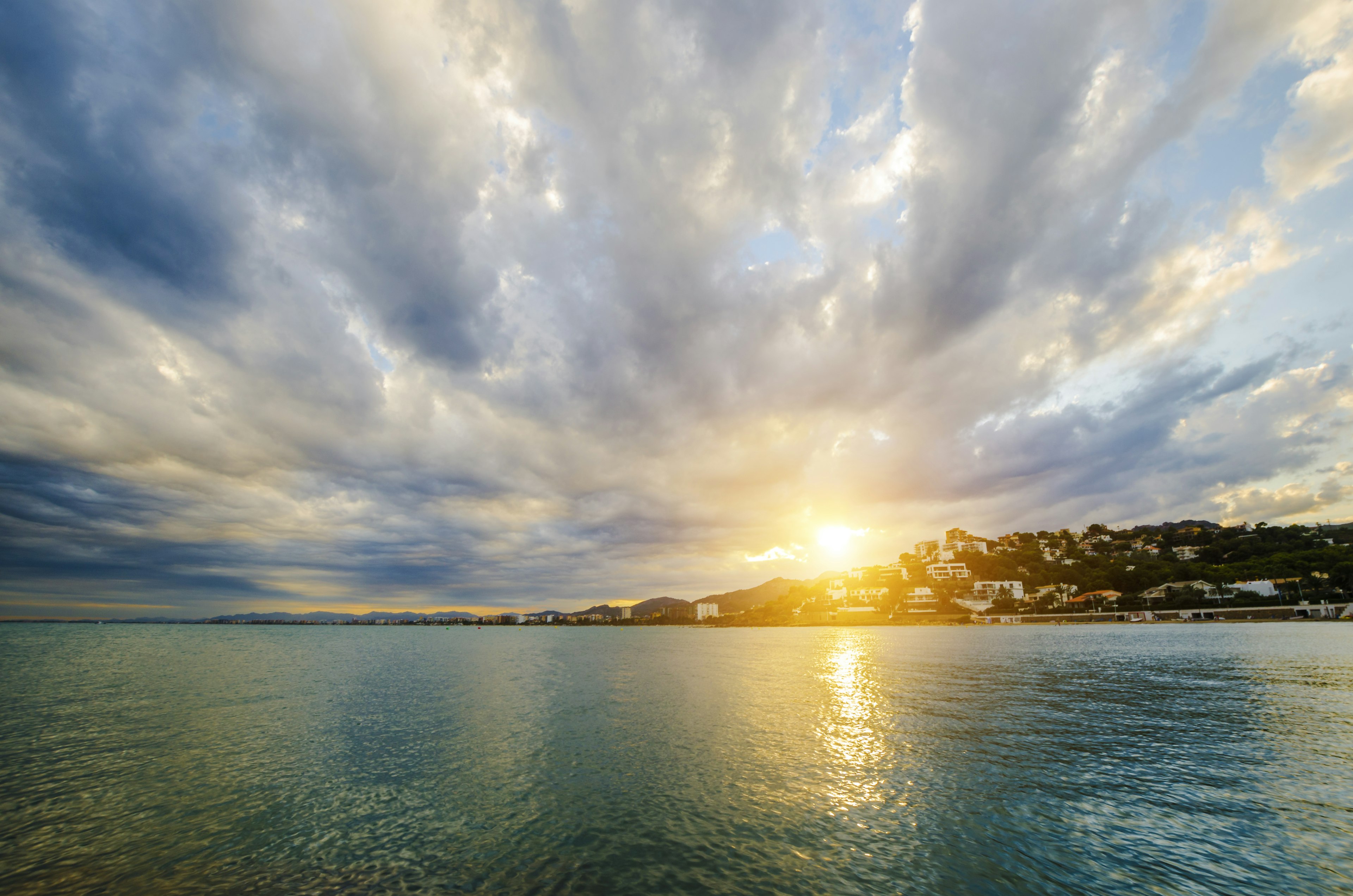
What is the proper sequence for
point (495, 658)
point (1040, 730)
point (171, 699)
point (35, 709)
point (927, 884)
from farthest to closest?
point (495, 658)
point (171, 699)
point (35, 709)
point (1040, 730)
point (927, 884)

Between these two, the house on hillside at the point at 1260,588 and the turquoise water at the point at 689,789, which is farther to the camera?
the house on hillside at the point at 1260,588

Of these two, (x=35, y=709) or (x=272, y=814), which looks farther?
(x=35, y=709)

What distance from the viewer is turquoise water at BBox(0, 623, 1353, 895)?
14.7 metres

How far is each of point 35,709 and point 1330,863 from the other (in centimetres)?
7289

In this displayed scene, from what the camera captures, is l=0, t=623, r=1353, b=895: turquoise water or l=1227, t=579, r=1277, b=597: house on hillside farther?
l=1227, t=579, r=1277, b=597: house on hillside

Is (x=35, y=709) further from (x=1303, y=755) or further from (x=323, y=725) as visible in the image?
(x=1303, y=755)

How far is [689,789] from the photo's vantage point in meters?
21.8

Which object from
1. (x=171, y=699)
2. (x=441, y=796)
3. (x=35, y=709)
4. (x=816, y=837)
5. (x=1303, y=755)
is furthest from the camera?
(x=171, y=699)

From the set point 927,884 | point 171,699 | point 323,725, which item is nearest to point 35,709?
point 171,699

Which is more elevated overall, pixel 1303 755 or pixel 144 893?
pixel 144 893

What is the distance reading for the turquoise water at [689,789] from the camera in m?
14.7

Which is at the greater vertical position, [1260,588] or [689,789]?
[1260,588]

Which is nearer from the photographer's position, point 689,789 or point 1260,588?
point 689,789

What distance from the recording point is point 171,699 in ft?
148
